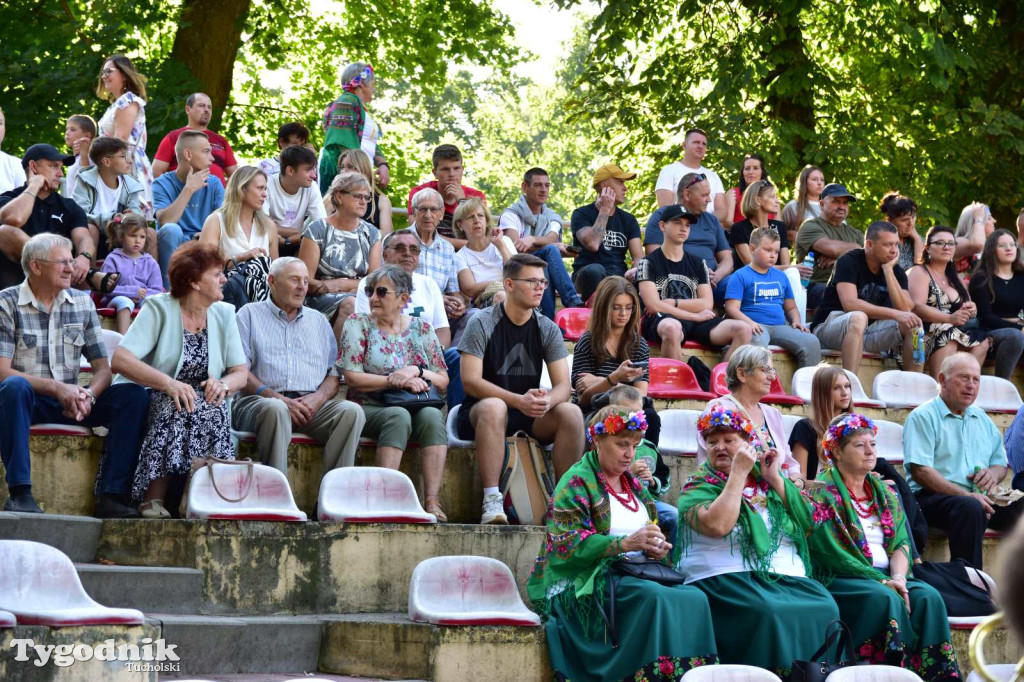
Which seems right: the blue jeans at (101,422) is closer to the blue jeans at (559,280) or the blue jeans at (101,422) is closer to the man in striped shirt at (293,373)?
the man in striped shirt at (293,373)

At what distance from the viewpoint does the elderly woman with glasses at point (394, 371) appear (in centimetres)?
666

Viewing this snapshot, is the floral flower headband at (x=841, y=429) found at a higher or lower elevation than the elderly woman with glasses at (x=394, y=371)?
lower

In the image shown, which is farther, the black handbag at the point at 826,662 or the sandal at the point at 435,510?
the sandal at the point at 435,510

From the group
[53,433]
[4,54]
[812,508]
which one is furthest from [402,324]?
[4,54]

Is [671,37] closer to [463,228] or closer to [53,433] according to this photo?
[463,228]

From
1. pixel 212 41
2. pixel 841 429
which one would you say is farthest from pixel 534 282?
pixel 212 41

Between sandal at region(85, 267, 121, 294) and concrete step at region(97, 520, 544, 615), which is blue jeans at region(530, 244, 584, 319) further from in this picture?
concrete step at region(97, 520, 544, 615)

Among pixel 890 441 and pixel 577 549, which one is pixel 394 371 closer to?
pixel 577 549

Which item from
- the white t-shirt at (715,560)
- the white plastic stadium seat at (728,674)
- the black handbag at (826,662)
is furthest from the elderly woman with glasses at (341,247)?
the white plastic stadium seat at (728,674)

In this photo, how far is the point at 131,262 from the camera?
8383 mm

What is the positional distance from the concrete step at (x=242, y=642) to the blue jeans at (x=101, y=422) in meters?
0.90

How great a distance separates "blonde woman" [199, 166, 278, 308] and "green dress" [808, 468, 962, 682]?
357 cm

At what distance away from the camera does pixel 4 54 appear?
41.9ft

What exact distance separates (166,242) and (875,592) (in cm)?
513
